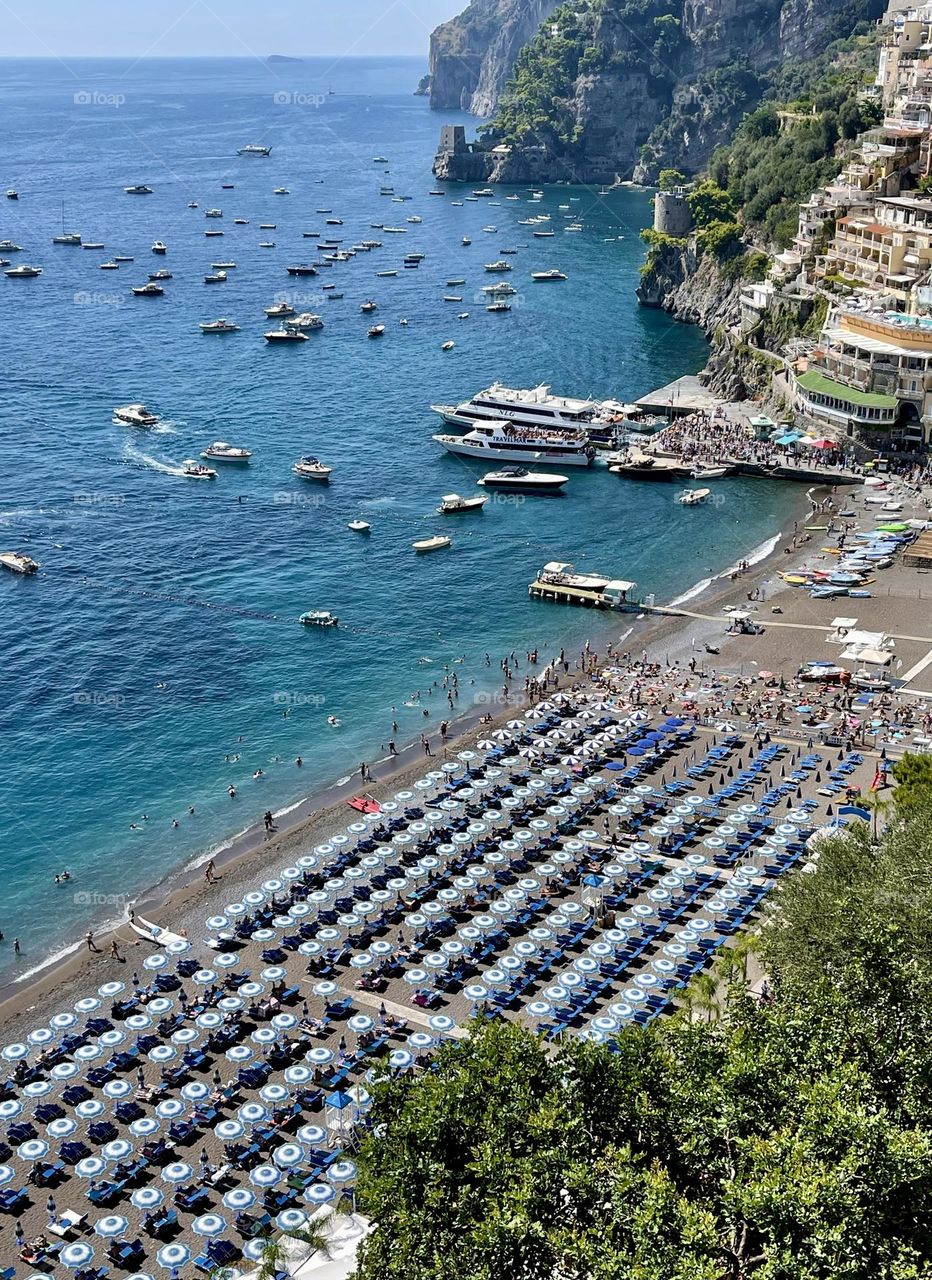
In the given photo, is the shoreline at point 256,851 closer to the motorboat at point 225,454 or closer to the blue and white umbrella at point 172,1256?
the blue and white umbrella at point 172,1256

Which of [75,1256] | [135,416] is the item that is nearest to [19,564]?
[135,416]

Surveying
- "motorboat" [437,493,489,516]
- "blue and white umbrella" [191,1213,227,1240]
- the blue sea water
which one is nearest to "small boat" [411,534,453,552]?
the blue sea water

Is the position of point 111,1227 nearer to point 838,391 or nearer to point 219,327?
point 838,391

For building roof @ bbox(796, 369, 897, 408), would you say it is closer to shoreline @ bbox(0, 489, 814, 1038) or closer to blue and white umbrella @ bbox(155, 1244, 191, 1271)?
shoreline @ bbox(0, 489, 814, 1038)

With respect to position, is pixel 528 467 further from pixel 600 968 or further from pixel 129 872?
pixel 600 968

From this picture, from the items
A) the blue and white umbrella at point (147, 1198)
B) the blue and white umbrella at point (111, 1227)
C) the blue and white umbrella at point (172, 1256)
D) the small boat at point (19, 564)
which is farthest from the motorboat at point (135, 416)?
the blue and white umbrella at point (172, 1256)

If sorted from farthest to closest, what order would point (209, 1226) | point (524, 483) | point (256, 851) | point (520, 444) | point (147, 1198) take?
point (520, 444)
point (524, 483)
point (256, 851)
point (147, 1198)
point (209, 1226)
